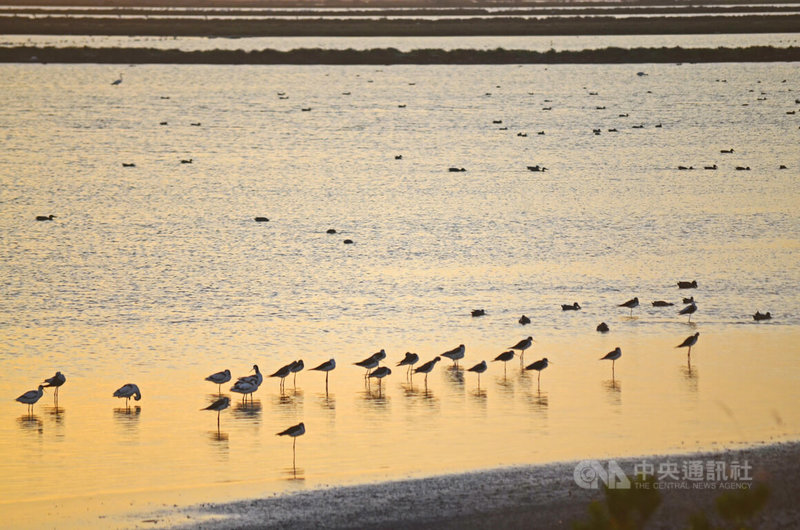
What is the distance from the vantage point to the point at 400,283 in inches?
1123

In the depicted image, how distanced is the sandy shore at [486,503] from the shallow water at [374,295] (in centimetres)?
72

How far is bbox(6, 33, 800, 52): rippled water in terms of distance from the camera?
123m

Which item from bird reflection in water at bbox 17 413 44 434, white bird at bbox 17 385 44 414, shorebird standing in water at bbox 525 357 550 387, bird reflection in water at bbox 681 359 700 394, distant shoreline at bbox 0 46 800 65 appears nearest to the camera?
bird reflection in water at bbox 17 413 44 434

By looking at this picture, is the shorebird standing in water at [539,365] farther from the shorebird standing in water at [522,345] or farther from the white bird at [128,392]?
the white bird at [128,392]

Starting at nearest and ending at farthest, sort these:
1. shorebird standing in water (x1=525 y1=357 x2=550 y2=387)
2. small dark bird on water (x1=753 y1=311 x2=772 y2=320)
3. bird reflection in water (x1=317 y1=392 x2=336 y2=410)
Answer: bird reflection in water (x1=317 y1=392 x2=336 y2=410) → shorebird standing in water (x1=525 y1=357 x2=550 y2=387) → small dark bird on water (x1=753 y1=311 x2=772 y2=320)

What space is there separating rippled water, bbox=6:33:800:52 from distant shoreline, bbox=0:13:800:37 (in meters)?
0.94

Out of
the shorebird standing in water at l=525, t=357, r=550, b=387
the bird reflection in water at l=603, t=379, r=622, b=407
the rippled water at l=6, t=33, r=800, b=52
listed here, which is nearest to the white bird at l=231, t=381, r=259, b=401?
the shorebird standing in water at l=525, t=357, r=550, b=387

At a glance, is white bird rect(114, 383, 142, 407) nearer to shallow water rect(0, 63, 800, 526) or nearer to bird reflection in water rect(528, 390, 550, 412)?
shallow water rect(0, 63, 800, 526)

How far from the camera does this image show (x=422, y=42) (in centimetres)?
13025

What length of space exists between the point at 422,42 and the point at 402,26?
13.3m

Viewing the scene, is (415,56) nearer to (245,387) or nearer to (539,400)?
(539,400)

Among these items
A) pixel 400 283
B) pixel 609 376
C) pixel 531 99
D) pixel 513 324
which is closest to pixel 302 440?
pixel 609 376

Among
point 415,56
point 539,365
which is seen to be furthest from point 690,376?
point 415,56

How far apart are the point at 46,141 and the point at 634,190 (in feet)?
97.3
